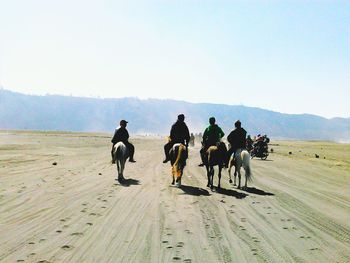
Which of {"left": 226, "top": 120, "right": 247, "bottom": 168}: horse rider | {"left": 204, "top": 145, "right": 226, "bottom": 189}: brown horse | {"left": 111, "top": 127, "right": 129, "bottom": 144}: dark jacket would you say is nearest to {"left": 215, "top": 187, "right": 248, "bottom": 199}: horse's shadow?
{"left": 204, "top": 145, "right": 226, "bottom": 189}: brown horse

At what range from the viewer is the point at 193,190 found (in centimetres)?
1483

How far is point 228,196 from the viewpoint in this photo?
45.4 feet

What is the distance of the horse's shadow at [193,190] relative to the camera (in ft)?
46.3

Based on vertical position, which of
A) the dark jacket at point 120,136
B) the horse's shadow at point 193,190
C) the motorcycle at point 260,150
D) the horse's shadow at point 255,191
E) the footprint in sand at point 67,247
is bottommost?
the footprint in sand at point 67,247

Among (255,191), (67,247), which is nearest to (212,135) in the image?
(255,191)

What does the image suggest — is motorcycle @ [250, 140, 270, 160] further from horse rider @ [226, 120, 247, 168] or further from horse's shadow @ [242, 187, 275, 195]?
horse rider @ [226, 120, 247, 168]

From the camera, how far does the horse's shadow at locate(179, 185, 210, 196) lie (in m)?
14.1

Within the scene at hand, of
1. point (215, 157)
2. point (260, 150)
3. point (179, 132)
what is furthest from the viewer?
point (260, 150)

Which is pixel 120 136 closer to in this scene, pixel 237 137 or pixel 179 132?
pixel 179 132

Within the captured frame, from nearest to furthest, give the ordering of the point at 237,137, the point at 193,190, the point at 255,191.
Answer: the point at 193,190 → the point at 255,191 → the point at 237,137

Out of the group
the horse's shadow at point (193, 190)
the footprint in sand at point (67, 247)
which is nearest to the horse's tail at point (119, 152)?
the horse's shadow at point (193, 190)

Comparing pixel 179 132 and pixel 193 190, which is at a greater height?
pixel 179 132

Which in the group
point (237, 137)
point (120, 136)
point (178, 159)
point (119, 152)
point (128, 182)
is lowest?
point (128, 182)

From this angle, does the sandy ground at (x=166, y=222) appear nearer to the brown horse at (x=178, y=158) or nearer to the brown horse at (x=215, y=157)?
the brown horse at (x=178, y=158)
